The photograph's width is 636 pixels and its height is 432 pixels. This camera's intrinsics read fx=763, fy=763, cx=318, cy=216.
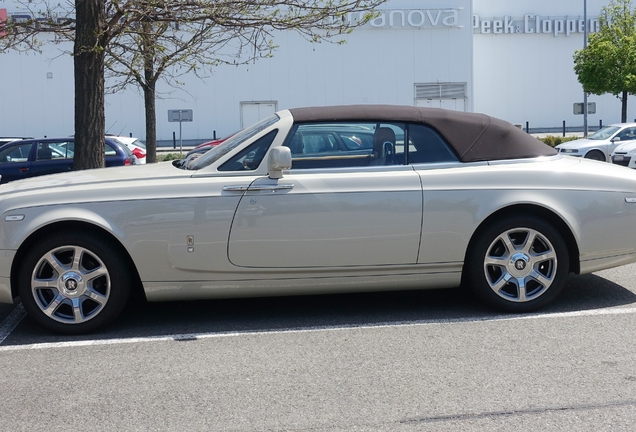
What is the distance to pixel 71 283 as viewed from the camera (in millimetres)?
5168

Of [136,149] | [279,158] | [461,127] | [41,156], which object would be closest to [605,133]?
[136,149]

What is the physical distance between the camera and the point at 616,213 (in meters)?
5.53

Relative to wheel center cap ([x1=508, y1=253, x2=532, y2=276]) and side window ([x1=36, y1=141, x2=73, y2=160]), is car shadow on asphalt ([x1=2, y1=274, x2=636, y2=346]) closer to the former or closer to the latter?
wheel center cap ([x1=508, y1=253, x2=532, y2=276])

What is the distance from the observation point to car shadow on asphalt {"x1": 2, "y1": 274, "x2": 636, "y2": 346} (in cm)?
536

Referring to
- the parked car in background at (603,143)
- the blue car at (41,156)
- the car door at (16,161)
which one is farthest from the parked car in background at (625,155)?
the car door at (16,161)

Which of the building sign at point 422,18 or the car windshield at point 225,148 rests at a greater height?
the building sign at point 422,18

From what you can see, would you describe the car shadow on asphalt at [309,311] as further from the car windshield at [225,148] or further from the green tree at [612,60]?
the green tree at [612,60]

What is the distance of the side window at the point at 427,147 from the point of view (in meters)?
5.52

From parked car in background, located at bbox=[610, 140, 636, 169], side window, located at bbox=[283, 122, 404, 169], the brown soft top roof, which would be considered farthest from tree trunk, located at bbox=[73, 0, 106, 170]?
parked car in background, located at bbox=[610, 140, 636, 169]

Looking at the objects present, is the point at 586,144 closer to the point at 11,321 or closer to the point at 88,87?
the point at 88,87

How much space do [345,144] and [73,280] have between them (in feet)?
6.90

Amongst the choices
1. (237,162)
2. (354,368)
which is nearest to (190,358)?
(354,368)

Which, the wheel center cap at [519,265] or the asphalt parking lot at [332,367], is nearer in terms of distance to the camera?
the asphalt parking lot at [332,367]

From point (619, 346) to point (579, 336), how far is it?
0.29 meters
